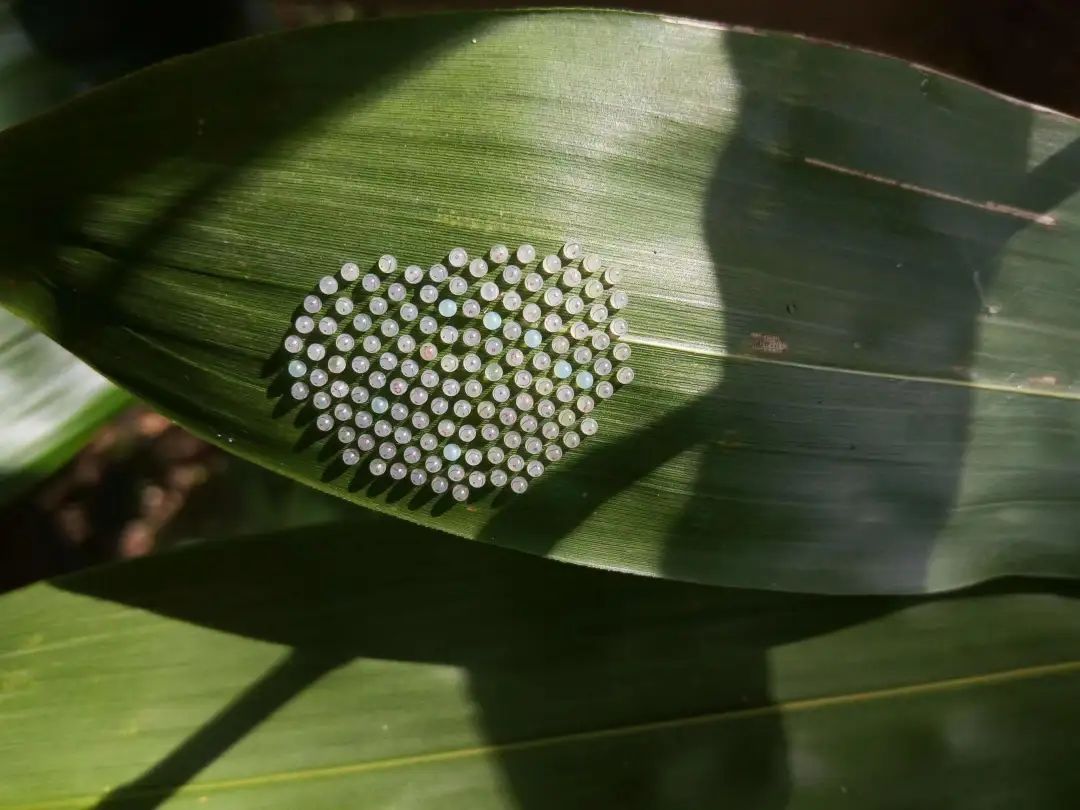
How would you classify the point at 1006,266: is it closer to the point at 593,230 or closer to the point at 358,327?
the point at 593,230

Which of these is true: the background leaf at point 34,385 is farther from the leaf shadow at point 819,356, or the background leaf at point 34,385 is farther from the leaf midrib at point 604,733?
the leaf shadow at point 819,356

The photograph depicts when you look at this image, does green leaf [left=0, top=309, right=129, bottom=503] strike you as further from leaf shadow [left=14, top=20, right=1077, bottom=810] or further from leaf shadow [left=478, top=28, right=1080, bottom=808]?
leaf shadow [left=478, top=28, right=1080, bottom=808]

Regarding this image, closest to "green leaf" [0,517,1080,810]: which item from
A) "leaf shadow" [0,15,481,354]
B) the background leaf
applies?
the background leaf

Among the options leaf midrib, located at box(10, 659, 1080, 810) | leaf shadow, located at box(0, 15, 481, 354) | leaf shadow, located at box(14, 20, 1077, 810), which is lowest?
leaf midrib, located at box(10, 659, 1080, 810)

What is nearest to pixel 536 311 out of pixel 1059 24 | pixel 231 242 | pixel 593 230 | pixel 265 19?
pixel 593 230

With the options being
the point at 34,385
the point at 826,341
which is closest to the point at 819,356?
the point at 826,341

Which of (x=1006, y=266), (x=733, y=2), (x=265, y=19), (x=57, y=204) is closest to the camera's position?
(x=57, y=204)

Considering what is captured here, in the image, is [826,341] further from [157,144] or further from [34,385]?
[34,385]
